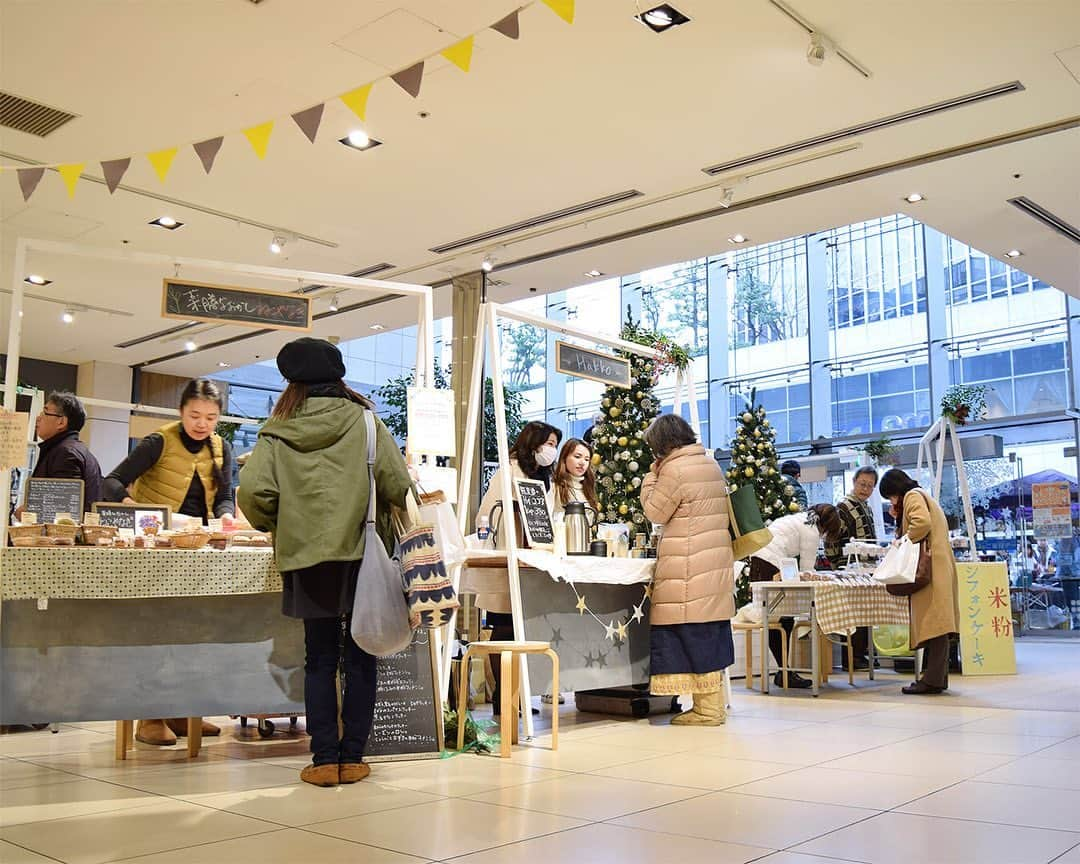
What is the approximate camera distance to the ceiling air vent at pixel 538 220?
7.71m

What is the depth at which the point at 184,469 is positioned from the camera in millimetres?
4938

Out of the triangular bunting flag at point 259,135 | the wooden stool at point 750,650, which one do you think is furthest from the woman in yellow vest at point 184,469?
the wooden stool at point 750,650

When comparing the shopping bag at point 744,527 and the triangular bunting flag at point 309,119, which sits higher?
the triangular bunting flag at point 309,119

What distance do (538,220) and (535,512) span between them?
11.8 ft

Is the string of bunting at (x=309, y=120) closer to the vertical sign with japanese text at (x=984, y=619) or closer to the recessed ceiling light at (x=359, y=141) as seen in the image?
the recessed ceiling light at (x=359, y=141)

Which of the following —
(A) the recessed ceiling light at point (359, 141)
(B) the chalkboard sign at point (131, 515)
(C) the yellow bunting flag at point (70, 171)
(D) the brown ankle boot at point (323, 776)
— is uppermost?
(A) the recessed ceiling light at point (359, 141)

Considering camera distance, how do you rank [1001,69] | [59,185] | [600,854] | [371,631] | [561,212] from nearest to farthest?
[600,854], [371,631], [1001,69], [59,185], [561,212]

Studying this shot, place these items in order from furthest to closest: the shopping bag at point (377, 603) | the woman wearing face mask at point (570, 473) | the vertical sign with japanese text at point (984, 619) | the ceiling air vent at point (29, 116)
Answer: the vertical sign with japanese text at point (984, 619) → the ceiling air vent at point (29, 116) → the woman wearing face mask at point (570, 473) → the shopping bag at point (377, 603)

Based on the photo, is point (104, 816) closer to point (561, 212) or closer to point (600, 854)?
point (600, 854)

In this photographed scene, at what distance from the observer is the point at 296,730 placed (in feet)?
16.4

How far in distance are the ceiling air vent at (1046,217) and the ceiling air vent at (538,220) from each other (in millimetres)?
2884

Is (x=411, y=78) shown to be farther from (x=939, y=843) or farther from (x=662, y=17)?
(x=939, y=843)

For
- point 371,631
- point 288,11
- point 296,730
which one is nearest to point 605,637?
point 296,730

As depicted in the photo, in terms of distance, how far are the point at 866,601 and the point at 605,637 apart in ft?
7.48
